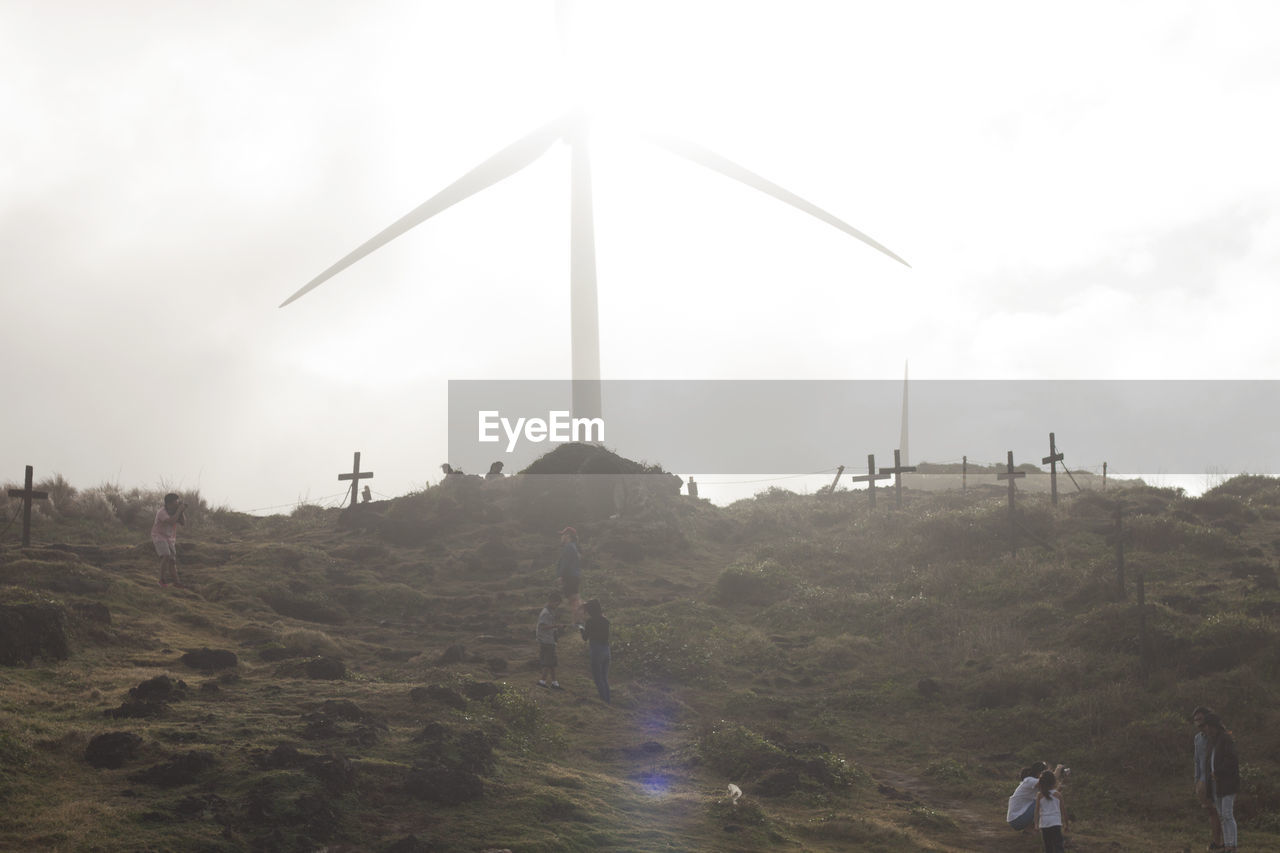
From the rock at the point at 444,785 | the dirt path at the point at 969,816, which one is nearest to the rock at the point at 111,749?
the rock at the point at 444,785

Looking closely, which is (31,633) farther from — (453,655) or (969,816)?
(969,816)

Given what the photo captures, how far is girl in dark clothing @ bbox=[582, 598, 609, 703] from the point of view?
22078 mm

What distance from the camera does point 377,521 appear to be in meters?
42.1

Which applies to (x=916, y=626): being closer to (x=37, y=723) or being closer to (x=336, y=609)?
(x=336, y=609)

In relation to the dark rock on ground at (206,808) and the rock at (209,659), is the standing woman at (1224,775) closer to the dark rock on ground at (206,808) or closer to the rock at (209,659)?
the dark rock on ground at (206,808)

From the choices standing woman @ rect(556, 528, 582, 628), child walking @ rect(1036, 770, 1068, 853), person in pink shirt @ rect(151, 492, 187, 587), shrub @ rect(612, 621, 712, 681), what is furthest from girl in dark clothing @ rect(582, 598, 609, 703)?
person in pink shirt @ rect(151, 492, 187, 587)

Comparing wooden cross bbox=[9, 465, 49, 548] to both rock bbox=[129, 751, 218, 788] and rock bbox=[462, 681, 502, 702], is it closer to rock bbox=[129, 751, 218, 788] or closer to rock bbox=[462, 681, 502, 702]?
rock bbox=[462, 681, 502, 702]

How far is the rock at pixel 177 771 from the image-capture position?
13711mm

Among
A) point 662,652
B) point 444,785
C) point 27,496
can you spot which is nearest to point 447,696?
point 444,785

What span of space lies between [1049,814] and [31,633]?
729 inches

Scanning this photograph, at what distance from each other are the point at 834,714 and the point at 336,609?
608 inches

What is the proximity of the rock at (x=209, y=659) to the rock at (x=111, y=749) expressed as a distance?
20.3ft

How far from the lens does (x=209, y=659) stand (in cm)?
2098

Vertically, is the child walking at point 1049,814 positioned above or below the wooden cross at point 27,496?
below
